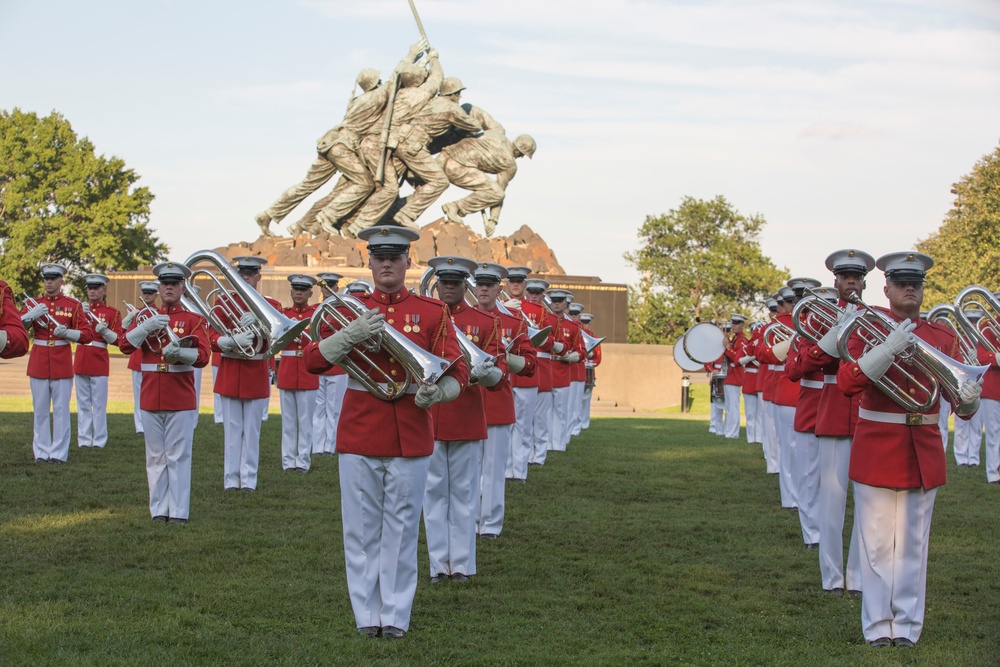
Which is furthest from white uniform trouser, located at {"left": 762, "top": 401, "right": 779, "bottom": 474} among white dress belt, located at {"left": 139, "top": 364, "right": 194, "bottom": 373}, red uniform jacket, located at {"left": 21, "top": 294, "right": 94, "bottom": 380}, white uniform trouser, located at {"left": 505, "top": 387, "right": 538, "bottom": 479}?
red uniform jacket, located at {"left": 21, "top": 294, "right": 94, "bottom": 380}

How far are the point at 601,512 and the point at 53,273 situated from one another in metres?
7.41

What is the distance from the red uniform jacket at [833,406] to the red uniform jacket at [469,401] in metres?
2.28

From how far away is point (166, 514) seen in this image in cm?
1055

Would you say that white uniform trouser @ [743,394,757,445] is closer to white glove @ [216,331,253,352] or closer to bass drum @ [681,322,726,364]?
bass drum @ [681,322,726,364]

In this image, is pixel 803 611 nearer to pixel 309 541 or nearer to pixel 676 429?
pixel 309 541

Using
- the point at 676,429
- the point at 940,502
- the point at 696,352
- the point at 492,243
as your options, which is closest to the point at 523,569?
the point at 940,502

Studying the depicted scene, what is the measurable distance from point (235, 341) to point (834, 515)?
5.99 meters

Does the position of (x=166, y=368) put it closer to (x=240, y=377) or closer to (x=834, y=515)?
(x=240, y=377)

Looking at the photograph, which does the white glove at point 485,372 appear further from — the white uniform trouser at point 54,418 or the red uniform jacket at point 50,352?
the white uniform trouser at point 54,418

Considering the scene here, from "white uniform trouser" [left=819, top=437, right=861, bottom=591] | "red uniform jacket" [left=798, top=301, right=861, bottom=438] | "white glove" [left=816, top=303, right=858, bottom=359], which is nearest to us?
"white glove" [left=816, top=303, right=858, bottom=359]

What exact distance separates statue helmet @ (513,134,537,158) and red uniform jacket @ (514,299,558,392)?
2521 centimetres

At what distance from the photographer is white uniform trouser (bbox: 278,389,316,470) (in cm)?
1462

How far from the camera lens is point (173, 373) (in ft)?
34.7

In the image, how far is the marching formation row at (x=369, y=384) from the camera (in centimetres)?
685
